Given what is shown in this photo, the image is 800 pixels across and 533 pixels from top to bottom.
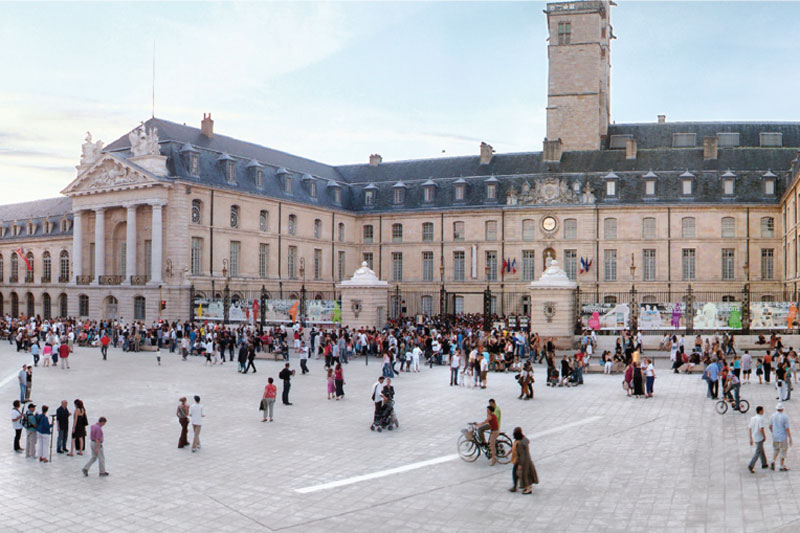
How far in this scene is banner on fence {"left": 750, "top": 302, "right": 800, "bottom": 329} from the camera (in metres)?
32.7

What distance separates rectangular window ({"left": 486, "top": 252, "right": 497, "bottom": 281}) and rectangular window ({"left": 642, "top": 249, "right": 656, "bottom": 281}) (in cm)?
1053

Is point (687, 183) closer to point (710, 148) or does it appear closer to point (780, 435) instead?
point (710, 148)

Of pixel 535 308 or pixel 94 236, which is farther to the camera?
pixel 94 236

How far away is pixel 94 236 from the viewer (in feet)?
177

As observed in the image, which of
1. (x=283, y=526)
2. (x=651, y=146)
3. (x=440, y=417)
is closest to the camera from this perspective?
(x=283, y=526)

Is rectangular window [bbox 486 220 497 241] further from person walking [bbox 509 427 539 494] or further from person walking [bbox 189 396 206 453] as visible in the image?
person walking [bbox 509 427 539 494]

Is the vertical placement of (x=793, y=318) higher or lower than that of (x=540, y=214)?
lower

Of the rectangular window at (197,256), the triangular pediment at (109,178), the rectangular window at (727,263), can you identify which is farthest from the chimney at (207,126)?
the rectangular window at (727,263)

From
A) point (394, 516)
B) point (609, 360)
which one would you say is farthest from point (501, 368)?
point (394, 516)

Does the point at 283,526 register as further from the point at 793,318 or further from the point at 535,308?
the point at 793,318

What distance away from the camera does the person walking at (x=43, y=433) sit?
14883 millimetres

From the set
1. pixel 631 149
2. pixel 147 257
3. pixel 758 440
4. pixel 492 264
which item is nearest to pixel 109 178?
pixel 147 257

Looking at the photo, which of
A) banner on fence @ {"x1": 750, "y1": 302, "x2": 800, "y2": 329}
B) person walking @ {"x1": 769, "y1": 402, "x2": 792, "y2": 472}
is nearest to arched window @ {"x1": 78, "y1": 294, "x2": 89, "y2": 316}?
banner on fence @ {"x1": 750, "y1": 302, "x2": 800, "y2": 329}

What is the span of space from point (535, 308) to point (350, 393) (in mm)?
12082
